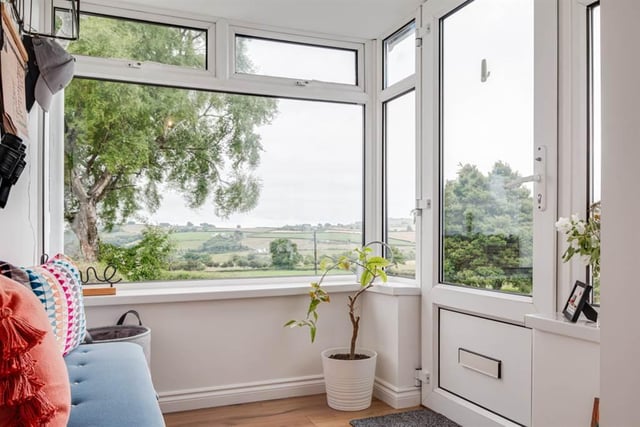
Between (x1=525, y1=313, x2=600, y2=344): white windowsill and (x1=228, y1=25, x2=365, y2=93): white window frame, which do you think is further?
(x1=228, y1=25, x2=365, y2=93): white window frame

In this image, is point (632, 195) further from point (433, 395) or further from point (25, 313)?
point (433, 395)

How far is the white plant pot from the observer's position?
2891 mm

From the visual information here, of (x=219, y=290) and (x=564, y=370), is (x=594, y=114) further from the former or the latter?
(x=219, y=290)

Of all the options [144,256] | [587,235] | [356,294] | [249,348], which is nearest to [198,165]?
[144,256]

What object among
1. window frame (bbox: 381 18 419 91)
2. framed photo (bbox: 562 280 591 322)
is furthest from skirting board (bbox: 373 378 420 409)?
window frame (bbox: 381 18 419 91)

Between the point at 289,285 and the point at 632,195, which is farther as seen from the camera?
the point at 289,285

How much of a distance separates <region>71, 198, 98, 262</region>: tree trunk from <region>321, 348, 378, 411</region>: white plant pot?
1.57 meters

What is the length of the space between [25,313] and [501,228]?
82.0 inches

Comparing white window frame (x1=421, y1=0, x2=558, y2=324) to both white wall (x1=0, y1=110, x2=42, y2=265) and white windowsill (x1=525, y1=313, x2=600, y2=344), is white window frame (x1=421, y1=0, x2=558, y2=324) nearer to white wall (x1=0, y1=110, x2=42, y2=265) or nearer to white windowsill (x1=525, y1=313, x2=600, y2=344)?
white windowsill (x1=525, y1=313, x2=600, y2=344)

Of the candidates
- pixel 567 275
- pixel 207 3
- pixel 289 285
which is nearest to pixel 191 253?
pixel 289 285

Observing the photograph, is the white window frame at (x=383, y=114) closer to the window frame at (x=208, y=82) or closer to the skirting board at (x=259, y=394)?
the window frame at (x=208, y=82)

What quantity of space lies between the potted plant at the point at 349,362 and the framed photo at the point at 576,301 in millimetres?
1266

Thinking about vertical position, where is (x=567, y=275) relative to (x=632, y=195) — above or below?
below

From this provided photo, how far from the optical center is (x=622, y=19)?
945 mm
